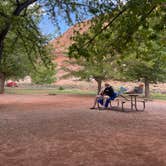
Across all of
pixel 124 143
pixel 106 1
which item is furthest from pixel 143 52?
pixel 124 143

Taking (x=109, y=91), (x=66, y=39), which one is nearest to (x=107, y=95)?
(x=109, y=91)

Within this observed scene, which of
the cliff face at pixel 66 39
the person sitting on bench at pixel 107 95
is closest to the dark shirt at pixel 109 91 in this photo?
the person sitting on bench at pixel 107 95

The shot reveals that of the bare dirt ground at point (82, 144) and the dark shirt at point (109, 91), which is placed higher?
the dark shirt at point (109, 91)

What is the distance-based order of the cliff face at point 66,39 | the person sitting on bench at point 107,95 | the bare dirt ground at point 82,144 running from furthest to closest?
the person sitting on bench at point 107,95 → the cliff face at point 66,39 → the bare dirt ground at point 82,144

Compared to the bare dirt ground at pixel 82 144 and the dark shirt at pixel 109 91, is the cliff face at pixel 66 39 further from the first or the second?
the bare dirt ground at pixel 82 144

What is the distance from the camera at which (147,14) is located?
717cm

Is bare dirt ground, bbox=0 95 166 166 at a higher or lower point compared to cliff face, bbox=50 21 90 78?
lower

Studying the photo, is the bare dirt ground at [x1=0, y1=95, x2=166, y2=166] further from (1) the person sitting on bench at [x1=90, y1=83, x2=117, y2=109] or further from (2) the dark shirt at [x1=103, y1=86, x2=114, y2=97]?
(2) the dark shirt at [x1=103, y1=86, x2=114, y2=97]

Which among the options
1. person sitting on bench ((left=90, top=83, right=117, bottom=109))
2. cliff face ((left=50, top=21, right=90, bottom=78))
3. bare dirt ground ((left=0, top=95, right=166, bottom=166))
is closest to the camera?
bare dirt ground ((left=0, top=95, right=166, bottom=166))

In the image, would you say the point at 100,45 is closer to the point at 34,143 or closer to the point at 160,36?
the point at 160,36

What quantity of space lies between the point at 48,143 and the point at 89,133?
1.48 metres

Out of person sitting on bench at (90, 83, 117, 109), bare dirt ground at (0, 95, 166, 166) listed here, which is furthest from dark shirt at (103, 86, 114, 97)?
bare dirt ground at (0, 95, 166, 166)

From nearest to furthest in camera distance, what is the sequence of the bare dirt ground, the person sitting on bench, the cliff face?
the bare dirt ground → the cliff face → the person sitting on bench

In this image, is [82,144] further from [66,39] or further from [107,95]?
[66,39]
